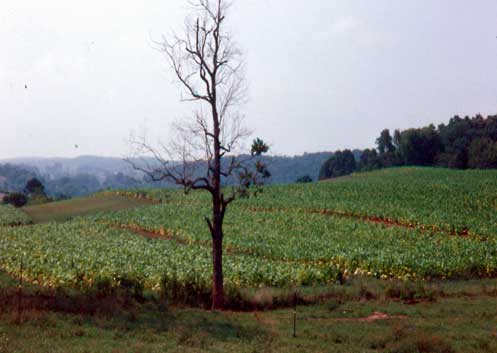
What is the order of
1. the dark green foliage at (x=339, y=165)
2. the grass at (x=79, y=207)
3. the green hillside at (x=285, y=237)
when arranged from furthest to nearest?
the dark green foliage at (x=339, y=165) < the grass at (x=79, y=207) < the green hillside at (x=285, y=237)

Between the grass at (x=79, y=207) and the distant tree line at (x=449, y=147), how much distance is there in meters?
56.9

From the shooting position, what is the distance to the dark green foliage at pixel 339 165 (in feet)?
432

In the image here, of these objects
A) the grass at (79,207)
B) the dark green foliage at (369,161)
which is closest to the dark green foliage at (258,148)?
the grass at (79,207)

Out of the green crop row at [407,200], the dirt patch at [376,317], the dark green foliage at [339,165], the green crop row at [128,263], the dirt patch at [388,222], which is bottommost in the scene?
the dirt patch at [376,317]

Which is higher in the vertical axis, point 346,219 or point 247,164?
point 247,164

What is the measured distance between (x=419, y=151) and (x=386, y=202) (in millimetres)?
60031

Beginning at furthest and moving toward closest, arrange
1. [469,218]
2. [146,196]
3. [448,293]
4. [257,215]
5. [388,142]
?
[388,142]
[146,196]
[257,215]
[469,218]
[448,293]

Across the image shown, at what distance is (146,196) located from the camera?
65188 millimetres

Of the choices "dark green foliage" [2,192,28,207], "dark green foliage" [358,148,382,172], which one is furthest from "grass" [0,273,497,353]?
"dark green foliage" [358,148,382,172]

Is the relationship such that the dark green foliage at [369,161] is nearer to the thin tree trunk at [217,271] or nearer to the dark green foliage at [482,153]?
the dark green foliage at [482,153]

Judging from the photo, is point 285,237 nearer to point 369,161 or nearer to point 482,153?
point 482,153

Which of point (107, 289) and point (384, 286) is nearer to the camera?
point (107, 289)

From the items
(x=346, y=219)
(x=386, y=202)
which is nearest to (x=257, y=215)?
(x=346, y=219)

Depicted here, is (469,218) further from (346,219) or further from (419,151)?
(419,151)
